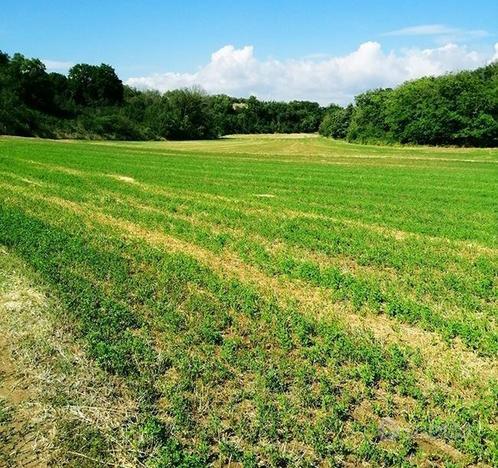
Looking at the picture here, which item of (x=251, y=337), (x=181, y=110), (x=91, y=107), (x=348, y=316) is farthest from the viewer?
(x=181, y=110)

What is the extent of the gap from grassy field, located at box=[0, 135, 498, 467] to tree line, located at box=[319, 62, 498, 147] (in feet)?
232

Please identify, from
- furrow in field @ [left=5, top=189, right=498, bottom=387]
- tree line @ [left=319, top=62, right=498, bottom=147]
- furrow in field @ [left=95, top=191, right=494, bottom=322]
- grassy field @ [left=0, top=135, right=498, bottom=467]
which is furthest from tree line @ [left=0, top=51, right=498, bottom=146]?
furrow in field @ [left=5, top=189, right=498, bottom=387]

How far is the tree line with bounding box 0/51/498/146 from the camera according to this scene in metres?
84.6

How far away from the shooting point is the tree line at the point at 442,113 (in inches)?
3273

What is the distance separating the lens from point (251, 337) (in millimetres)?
9297

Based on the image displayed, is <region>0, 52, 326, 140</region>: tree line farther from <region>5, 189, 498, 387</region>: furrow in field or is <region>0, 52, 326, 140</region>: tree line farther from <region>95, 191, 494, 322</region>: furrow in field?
<region>5, 189, 498, 387</region>: furrow in field

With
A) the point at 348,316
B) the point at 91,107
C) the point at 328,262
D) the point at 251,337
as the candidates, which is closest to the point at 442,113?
the point at 91,107

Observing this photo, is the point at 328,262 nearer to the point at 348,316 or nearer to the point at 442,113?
the point at 348,316

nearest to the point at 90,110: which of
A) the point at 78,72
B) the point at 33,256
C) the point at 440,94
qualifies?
the point at 78,72

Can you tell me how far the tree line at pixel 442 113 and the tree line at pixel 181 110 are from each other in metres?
0.15

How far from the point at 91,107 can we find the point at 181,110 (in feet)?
72.7

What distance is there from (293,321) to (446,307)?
361 centimetres

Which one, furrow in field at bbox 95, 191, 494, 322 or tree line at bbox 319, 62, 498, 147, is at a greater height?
tree line at bbox 319, 62, 498, 147

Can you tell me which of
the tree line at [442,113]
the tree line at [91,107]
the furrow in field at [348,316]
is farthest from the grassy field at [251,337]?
the tree line at [91,107]
